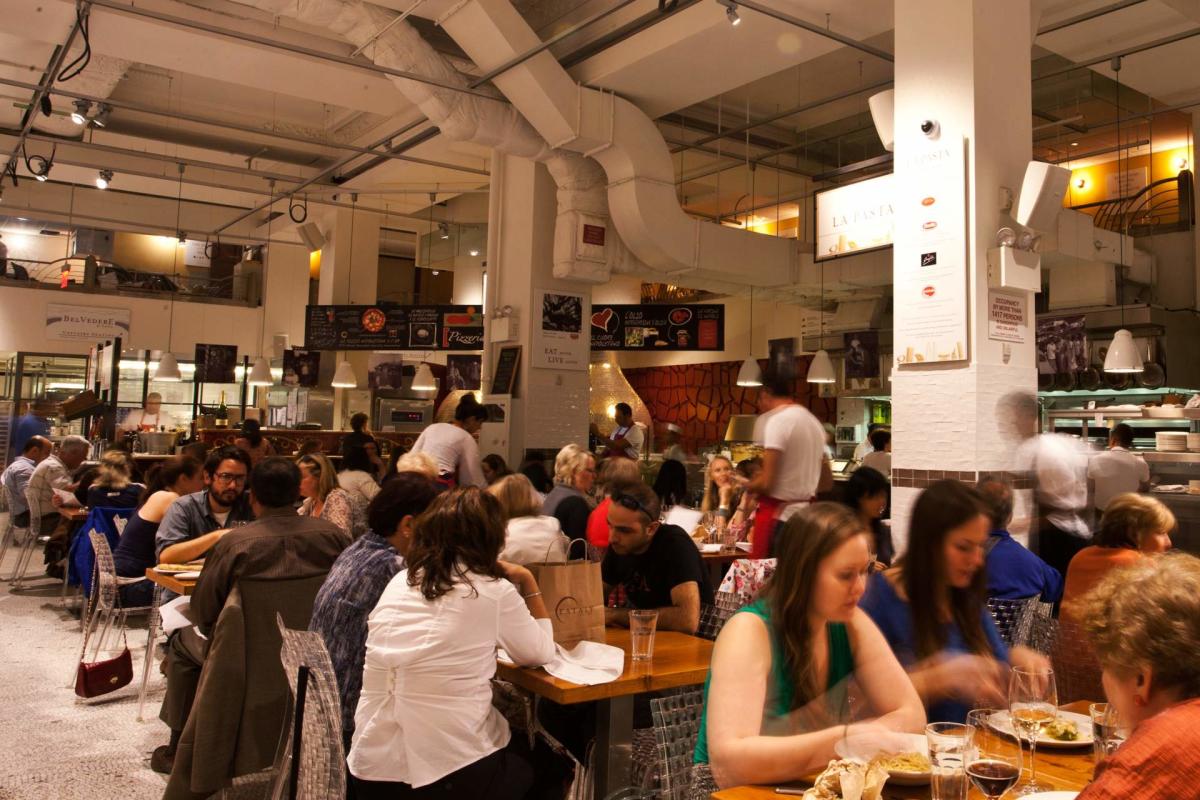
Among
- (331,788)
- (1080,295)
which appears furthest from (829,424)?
(331,788)

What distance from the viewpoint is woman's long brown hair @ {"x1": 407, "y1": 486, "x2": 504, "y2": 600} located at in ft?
8.80

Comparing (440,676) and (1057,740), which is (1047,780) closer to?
(1057,740)

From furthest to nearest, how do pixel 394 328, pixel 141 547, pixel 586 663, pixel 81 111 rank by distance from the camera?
pixel 394 328, pixel 81 111, pixel 141 547, pixel 586 663

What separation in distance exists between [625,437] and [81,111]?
637cm

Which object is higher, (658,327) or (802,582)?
(658,327)

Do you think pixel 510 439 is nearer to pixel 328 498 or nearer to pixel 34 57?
pixel 328 498

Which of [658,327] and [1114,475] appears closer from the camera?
[1114,475]

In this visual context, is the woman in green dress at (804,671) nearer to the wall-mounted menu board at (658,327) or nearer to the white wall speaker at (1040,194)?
the white wall speaker at (1040,194)

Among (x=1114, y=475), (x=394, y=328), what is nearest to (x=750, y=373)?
(x=394, y=328)

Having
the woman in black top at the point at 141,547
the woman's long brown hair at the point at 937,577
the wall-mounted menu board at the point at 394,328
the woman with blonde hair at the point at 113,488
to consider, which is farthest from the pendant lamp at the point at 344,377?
the woman's long brown hair at the point at 937,577

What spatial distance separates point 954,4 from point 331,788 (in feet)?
17.9

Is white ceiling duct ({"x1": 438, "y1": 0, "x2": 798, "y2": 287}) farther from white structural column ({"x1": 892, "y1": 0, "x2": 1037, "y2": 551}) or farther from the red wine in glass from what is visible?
the red wine in glass

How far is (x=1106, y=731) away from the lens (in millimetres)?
1790

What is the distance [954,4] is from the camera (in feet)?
18.5
